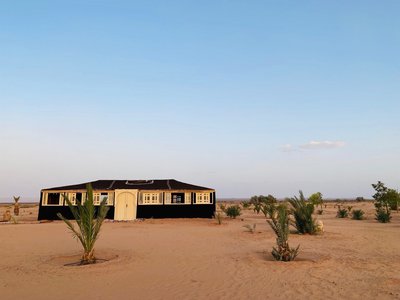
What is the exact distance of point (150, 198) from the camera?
24.9 meters

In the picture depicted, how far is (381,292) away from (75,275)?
6486 mm

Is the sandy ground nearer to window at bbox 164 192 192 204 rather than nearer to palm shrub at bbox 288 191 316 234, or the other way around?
palm shrub at bbox 288 191 316 234

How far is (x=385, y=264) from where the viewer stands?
8.47m

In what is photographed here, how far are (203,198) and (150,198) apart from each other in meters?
4.05

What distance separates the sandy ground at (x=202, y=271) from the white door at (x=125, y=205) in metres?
11.0

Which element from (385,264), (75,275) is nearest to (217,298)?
(75,275)

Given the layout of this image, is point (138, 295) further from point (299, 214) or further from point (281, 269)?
point (299, 214)

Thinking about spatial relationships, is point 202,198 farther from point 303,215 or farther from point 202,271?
point 202,271

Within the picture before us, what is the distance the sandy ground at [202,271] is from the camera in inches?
248

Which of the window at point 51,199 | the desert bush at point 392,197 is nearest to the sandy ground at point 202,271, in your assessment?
the window at point 51,199

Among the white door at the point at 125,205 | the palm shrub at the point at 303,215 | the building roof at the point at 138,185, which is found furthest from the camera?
the building roof at the point at 138,185

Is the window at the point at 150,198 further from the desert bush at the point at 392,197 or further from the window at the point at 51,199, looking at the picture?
the desert bush at the point at 392,197

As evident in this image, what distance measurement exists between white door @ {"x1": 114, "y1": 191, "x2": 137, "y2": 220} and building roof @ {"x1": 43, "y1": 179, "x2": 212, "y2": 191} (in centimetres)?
65

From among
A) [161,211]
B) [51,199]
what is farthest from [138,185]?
[51,199]
